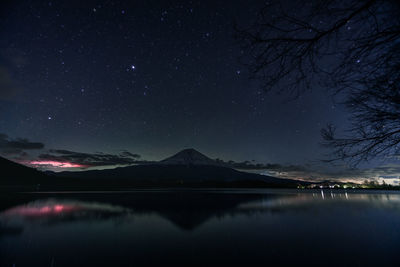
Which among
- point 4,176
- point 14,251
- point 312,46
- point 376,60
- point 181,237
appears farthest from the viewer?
point 4,176

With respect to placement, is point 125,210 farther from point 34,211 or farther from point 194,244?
point 194,244

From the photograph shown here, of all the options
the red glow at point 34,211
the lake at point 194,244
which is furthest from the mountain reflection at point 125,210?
the lake at point 194,244

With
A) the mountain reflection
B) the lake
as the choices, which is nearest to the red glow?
the mountain reflection

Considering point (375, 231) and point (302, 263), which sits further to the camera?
point (375, 231)

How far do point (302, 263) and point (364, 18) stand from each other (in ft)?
15.4

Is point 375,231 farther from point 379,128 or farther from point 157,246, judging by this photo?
point 157,246

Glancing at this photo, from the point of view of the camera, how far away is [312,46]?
3.26 metres

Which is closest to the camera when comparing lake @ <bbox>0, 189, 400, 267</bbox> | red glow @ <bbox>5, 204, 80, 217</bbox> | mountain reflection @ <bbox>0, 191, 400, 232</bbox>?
lake @ <bbox>0, 189, 400, 267</bbox>

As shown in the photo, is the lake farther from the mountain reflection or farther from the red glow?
the red glow

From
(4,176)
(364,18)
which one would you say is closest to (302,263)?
(364,18)

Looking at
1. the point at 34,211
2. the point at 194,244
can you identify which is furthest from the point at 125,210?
the point at 194,244

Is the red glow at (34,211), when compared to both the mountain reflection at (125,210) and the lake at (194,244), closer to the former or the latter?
the mountain reflection at (125,210)

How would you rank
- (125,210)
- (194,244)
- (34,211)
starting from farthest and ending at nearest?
(125,210) → (34,211) → (194,244)

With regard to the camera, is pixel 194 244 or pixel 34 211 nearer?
pixel 194 244
